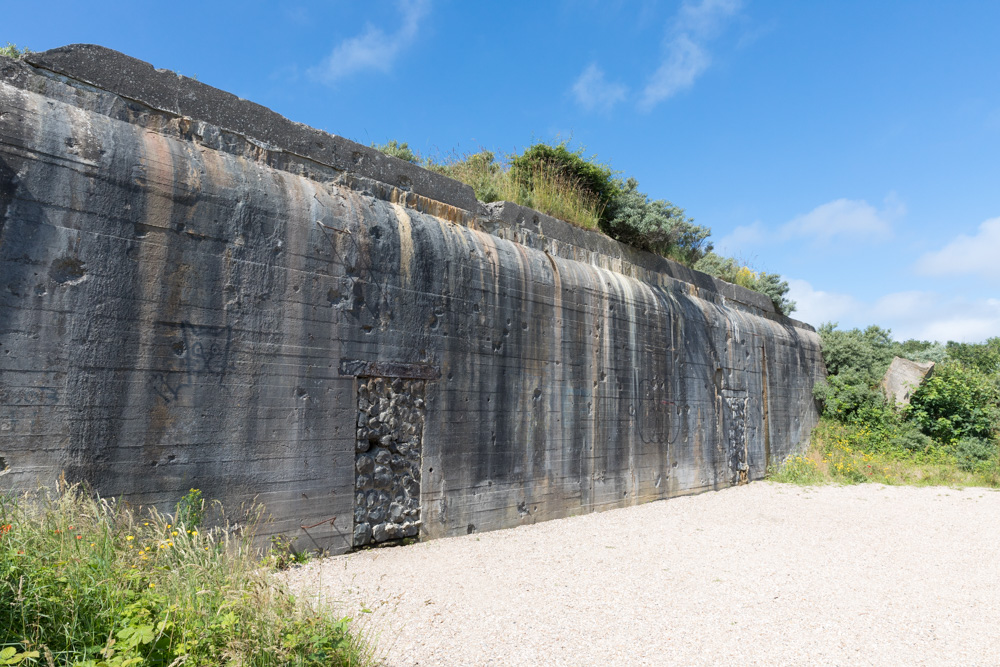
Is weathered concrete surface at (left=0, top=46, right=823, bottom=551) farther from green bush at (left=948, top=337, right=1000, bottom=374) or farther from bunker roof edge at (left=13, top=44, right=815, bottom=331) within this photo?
green bush at (left=948, top=337, right=1000, bottom=374)

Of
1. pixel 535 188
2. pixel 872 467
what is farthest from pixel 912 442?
pixel 535 188

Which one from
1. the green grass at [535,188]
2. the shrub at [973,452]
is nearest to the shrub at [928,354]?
the shrub at [973,452]

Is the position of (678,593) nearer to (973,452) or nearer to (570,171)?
(570,171)

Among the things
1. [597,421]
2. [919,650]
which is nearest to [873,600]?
[919,650]

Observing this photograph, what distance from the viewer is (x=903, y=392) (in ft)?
41.2

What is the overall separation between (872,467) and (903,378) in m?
3.03

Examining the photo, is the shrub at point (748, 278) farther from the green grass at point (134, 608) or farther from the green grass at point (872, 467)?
the green grass at point (134, 608)

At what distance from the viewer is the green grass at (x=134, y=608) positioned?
2.11 metres

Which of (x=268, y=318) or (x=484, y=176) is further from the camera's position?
(x=484, y=176)

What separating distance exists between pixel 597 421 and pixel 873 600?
3.18 meters

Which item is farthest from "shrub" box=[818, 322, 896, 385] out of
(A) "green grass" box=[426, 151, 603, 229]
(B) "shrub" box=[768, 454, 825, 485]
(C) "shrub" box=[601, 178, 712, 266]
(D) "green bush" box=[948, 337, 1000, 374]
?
(D) "green bush" box=[948, 337, 1000, 374]

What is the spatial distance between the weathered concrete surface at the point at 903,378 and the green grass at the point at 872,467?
126cm

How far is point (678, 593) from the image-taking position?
408 centimetres

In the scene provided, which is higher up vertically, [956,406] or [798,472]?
[956,406]
